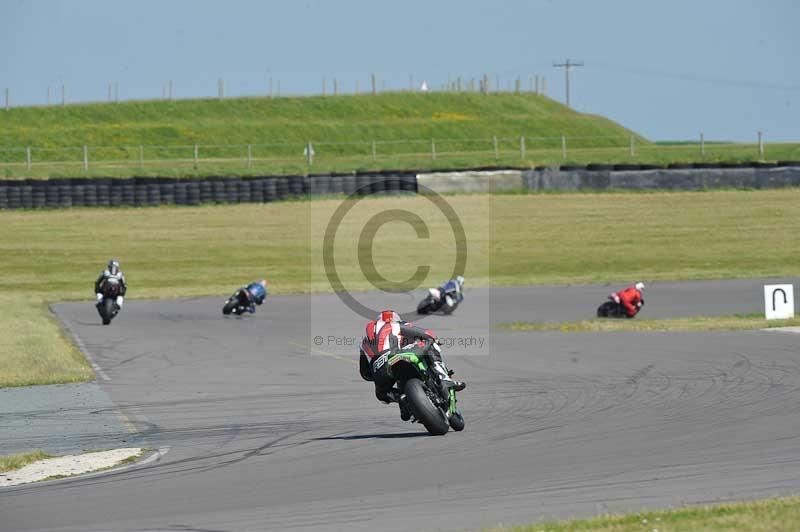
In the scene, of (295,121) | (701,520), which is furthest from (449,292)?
(295,121)

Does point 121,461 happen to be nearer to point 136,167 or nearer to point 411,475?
point 411,475

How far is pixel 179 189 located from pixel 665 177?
19348mm

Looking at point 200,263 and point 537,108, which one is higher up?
point 537,108

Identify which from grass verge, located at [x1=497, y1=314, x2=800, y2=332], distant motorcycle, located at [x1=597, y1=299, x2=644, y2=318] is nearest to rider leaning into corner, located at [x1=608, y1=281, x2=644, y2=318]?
distant motorcycle, located at [x1=597, y1=299, x2=644, y2=318]

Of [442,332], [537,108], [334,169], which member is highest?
[537,108]

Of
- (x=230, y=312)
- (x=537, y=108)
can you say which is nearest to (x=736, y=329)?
(x=230, y=312)

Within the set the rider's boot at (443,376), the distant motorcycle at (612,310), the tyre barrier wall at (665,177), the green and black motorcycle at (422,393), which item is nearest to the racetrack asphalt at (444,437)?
the green and black motorcycle at (422,393)

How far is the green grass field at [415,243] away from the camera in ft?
129

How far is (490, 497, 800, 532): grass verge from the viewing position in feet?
26.3

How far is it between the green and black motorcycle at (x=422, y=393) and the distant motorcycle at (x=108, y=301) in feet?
50.5

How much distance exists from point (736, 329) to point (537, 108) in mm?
75785

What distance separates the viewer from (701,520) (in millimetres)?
8211

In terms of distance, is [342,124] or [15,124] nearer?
[15,124]

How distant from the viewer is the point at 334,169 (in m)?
55.7
